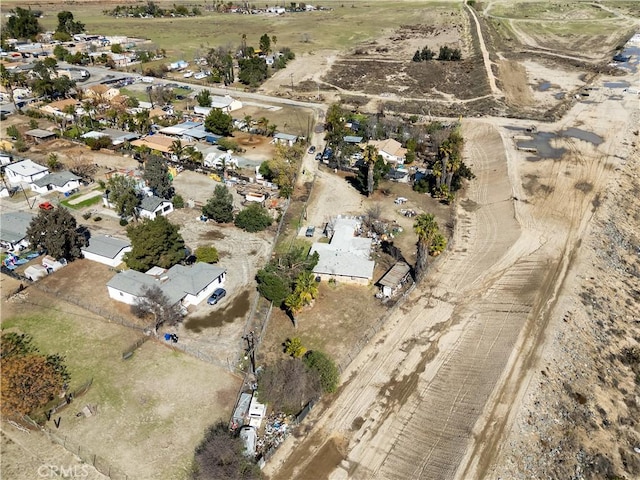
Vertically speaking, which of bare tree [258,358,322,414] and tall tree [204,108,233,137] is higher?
tall tree [204,108,233,137]

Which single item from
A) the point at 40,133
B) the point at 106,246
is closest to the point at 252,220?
the point at 106,246

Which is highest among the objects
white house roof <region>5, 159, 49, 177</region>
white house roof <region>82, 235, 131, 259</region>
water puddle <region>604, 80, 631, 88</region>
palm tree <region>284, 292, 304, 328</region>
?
water puddle <region>604, 80, 631, 88</region>

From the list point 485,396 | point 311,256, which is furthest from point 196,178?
point 485,396

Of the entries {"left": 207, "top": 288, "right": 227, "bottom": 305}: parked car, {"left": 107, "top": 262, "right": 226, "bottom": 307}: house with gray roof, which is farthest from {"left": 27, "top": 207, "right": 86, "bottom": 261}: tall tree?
{"left": 207, "top": 288, "right": 227, "bottom": 305}: parked car

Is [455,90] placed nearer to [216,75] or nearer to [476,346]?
[216,75]

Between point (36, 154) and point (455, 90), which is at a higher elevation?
point (455, 90)

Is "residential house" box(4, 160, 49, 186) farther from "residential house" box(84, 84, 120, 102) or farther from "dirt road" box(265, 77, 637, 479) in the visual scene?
"dirt road" box(265, 77, 637, 479)
